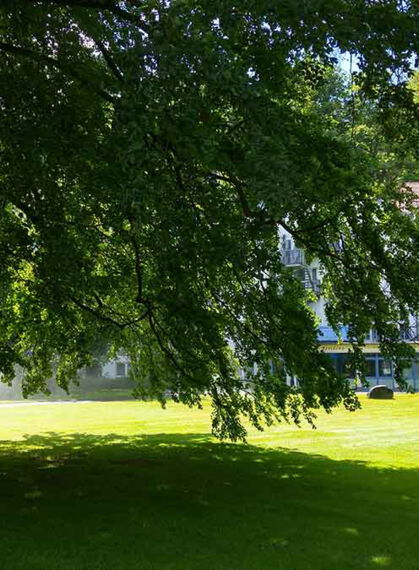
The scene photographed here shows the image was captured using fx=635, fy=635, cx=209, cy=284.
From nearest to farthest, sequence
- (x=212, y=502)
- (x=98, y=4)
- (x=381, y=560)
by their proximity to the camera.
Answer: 1. (x=381, y=560)
2. (x=98, y=4)
3. (x=212, y=502)

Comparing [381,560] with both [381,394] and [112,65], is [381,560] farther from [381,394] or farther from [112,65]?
[381,394]

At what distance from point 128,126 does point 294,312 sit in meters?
5.66

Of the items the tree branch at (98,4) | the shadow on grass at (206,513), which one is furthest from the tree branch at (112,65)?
the shadow on grass at (206,513)

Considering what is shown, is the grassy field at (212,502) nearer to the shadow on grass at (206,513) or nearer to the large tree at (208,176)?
the shadow on grass at (206,513)

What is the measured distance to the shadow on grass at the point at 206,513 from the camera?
672cm

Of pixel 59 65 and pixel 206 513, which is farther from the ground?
pixel 59 65

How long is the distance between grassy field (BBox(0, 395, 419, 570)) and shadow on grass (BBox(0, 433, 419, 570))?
21 mm

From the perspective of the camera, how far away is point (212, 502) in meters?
9.53

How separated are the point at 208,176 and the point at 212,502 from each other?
487cm

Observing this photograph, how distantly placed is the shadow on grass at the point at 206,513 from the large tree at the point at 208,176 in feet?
4.88

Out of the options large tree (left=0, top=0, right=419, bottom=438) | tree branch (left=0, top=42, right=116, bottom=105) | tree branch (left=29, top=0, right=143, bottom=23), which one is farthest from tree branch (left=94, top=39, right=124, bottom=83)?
tree branch (left=29, top=0, right=143, bottom=23)

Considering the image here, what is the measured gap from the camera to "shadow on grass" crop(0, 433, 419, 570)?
265 inches

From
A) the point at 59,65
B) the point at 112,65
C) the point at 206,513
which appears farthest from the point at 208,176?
the point at 206,513

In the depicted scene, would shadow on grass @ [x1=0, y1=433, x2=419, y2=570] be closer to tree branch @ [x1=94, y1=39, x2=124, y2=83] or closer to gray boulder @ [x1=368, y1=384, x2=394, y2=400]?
tree branch @ [x1=94, y1=39, x2=124, y2=83]
